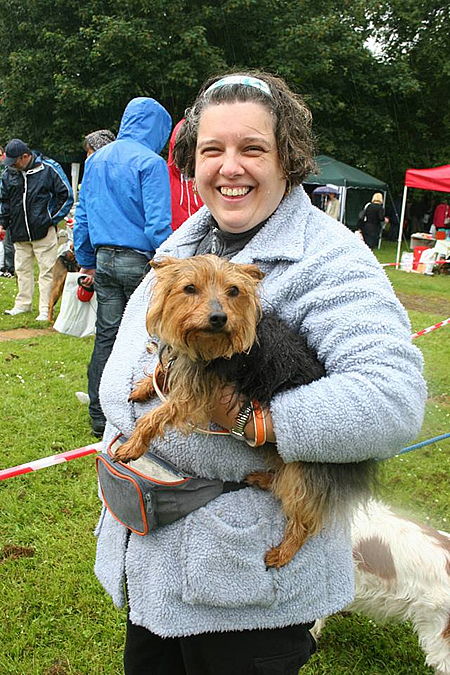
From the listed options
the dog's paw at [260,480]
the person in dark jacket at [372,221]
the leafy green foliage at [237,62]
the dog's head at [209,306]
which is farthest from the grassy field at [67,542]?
the leafy green foliage at [237,62]

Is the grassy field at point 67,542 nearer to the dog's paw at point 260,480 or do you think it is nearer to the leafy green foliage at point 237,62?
the dog's paw at point 260,480

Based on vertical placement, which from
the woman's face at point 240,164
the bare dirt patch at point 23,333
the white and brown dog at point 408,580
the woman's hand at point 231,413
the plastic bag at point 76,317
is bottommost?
the bare dirt patch at point 23,333

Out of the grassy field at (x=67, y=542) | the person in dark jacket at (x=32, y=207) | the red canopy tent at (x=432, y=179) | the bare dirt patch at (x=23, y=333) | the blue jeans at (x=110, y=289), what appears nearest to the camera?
the grassy field at (x=67, y=542)

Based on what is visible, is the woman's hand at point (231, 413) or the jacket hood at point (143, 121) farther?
the jacket hood at point (143, 121)

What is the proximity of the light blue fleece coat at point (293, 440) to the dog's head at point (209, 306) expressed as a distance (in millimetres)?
69

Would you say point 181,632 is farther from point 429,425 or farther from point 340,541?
point 429,425

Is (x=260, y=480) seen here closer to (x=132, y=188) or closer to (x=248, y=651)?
(x=248, y=651)

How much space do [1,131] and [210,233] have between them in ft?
99.7

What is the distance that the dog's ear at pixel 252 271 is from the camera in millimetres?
1621

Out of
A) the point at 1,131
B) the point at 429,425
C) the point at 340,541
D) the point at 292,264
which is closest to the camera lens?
the point at 292,264

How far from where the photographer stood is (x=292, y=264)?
162 centimetres

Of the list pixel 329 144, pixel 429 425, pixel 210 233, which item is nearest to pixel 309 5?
pixel 329 144

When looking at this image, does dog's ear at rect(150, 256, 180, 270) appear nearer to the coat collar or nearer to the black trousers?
the coat collar

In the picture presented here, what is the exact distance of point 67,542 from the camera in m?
4.00
